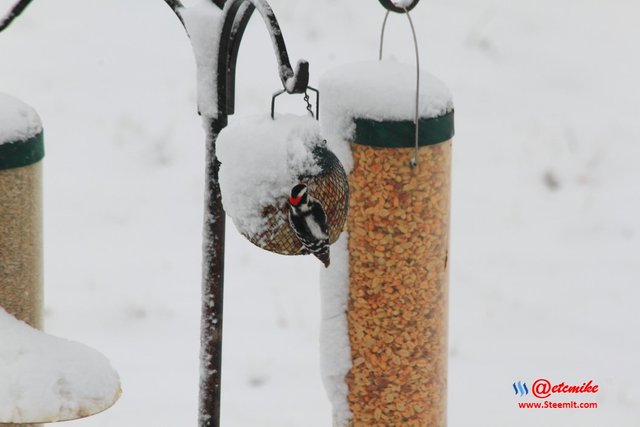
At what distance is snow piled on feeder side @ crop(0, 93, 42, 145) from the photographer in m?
2.71

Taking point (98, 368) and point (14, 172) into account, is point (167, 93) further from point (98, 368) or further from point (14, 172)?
point (98, 368)

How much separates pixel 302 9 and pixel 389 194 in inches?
189

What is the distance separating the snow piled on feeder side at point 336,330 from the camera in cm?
303

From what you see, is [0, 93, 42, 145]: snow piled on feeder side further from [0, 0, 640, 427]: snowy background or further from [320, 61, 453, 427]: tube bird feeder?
[0, 0, 640, 427]: snowy background

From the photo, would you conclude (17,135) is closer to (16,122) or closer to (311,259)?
(16,122)

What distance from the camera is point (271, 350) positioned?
4.82 meters

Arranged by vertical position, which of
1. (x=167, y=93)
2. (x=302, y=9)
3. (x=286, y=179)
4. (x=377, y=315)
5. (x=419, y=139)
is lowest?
(x=377, y=315)

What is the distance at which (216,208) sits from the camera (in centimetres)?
247

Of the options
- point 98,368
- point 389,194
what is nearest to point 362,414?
point 389,194

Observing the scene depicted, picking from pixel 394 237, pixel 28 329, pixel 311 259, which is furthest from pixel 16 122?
pixel 311 259

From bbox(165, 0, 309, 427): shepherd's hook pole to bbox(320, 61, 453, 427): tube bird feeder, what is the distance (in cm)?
52

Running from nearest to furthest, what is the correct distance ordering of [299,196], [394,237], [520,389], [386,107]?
[299,196] → [386,107] → [394,237] → [520,389]

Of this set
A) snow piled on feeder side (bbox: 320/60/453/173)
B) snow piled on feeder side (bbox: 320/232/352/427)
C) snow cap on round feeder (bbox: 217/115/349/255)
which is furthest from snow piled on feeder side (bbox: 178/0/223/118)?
snow piled on feeder side (bbox: 320/232/352/427)

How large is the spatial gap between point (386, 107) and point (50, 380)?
3.53 feet
